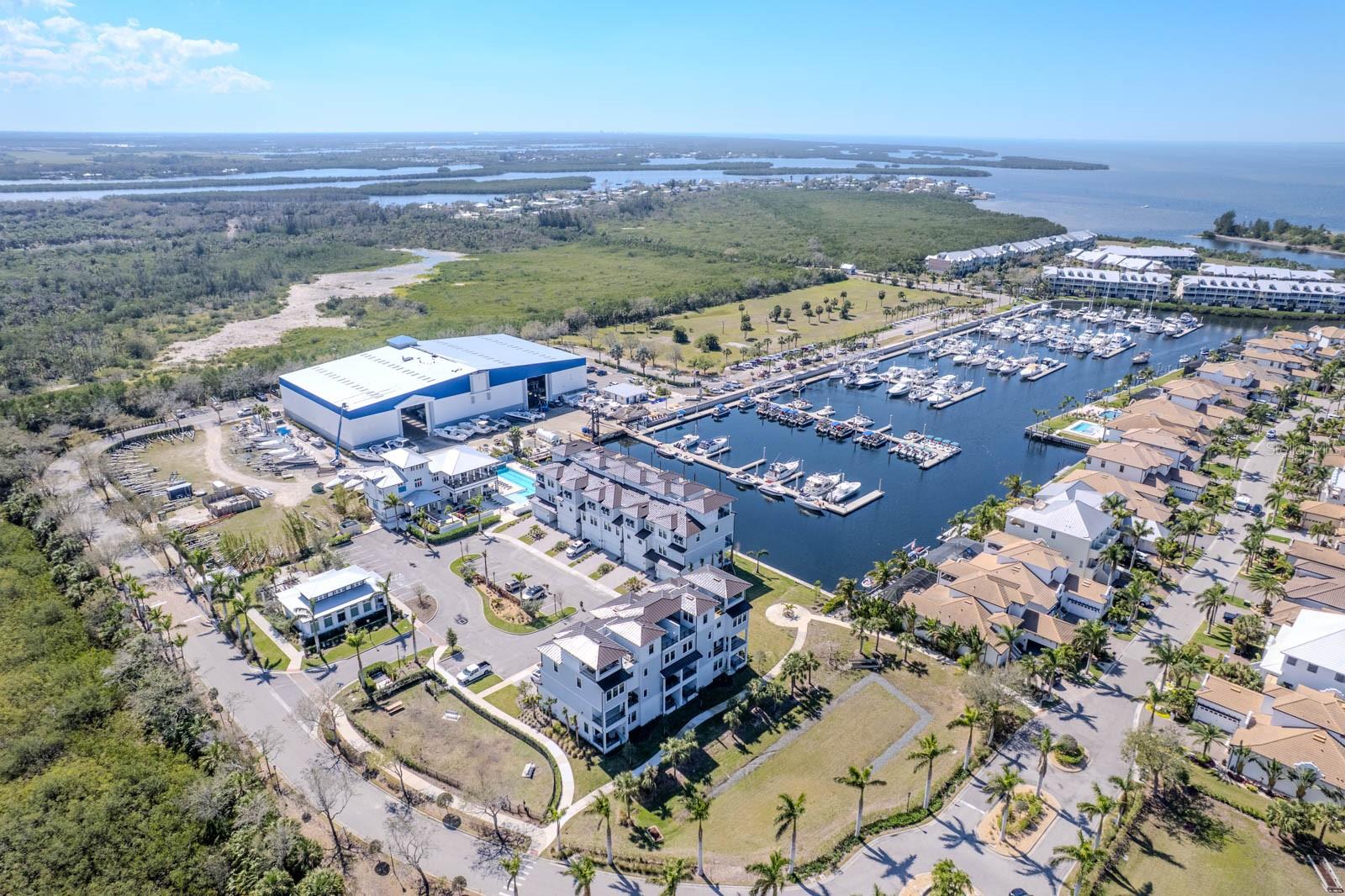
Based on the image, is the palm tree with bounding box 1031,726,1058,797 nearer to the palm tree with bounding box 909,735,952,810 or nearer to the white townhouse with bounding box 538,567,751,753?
the palm tree with bounding box 909,735,952,810

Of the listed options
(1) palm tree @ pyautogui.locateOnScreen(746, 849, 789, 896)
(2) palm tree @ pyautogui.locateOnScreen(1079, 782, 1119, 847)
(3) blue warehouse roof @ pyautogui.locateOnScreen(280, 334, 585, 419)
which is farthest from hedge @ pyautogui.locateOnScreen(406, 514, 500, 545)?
(2) palm tree @ pyautogui.locateOnScreen(1079, 782, 1119, 847)

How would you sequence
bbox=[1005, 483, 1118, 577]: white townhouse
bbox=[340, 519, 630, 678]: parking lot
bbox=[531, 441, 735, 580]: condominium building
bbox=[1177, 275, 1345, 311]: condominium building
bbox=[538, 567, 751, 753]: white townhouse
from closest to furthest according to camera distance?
bbox=[538, 567, 751, 753]: white townhouse, bbox=[340, 519, 630, 678]: parking lot, bbox=[531, 441, 735, 580]: condominium building, bbox=[1005, 483, 1118, 577]: white townhouse, bbox=[1177, 275, 1345, 311]: condominium building

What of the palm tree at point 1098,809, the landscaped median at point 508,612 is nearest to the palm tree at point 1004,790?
the palm tree at point 1098,809

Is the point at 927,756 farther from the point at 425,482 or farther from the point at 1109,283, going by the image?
the point at 1109,283

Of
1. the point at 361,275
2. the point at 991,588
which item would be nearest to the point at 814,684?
the point at 991,588

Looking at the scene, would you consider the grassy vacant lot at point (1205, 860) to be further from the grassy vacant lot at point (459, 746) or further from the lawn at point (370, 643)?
the lawn at point (370, 643)

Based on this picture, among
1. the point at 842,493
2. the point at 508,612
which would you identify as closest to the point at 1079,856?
the point at 508,612
